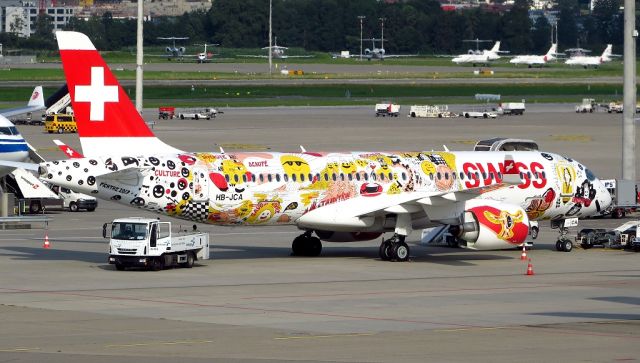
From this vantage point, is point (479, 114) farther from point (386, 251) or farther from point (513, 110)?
point (386, 251)

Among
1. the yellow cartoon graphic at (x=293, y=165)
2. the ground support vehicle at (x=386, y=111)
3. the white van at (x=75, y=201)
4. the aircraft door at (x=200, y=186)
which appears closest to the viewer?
the aircraft door at (x=200, y=186)

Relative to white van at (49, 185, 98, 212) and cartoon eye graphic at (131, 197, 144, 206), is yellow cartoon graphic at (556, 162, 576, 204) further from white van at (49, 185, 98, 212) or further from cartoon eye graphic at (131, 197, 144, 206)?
white van at (49, 185, 98, 212)

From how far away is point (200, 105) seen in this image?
509 feet

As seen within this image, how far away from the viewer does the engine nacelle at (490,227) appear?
48.9m

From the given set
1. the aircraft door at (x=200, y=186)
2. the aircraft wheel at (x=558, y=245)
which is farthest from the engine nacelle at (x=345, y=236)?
the aircraft wheel at (x=558, y=245)

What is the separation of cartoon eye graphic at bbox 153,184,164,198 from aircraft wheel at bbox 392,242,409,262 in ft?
28.8

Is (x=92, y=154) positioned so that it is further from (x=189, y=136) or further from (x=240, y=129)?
(x=240, y=129)

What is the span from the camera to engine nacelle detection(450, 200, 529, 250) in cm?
4888

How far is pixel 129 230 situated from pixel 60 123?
76.3 m

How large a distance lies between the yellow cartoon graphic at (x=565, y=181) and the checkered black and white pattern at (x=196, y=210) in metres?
14.8

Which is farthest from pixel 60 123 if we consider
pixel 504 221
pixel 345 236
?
pixel 504 221

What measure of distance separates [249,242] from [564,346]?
28208 mm

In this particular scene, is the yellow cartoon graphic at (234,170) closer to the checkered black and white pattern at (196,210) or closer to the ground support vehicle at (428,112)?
the checkered black and white pattern at (196,210)

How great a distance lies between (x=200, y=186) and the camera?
4788cm
